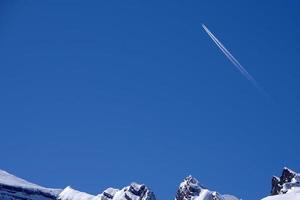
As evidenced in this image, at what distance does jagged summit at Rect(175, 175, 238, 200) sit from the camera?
552 feet

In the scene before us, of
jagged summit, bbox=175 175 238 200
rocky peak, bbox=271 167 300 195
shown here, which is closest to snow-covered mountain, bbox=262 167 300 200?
A: rocky peak, bbox=271 167 300 195

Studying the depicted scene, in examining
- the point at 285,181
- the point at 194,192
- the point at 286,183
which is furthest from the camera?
the point at 194,192

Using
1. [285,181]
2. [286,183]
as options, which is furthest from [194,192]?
[286,183]

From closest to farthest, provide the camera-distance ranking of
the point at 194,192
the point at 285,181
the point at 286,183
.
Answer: the point at 286,183
the point at 285,181
the point at 194,192

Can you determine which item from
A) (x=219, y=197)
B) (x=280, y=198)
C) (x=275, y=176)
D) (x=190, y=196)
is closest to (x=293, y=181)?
(x=275, y=176)

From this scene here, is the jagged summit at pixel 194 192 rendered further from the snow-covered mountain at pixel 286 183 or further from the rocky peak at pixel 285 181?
the snow-covered mountain at pixel 286 183

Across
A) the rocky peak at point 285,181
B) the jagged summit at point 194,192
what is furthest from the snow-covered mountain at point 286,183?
the jagged summit at point 194,192

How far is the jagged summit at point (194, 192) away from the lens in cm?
16819

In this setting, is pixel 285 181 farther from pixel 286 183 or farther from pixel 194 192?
pixel 194 192

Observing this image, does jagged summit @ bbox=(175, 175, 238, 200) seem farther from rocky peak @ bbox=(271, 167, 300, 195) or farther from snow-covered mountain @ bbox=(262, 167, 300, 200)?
snow-covered mountain @ bbox=(262, 167, 300, 200)

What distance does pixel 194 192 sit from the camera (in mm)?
175875

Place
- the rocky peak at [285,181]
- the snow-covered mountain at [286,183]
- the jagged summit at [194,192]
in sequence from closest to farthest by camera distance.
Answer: the snow-covered mountain at [286,183], the rocky peak at [285,181], the jagged summit at [194,192]

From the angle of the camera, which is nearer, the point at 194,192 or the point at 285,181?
the point at 285,181

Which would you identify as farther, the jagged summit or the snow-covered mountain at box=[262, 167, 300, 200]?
the jagged summit
